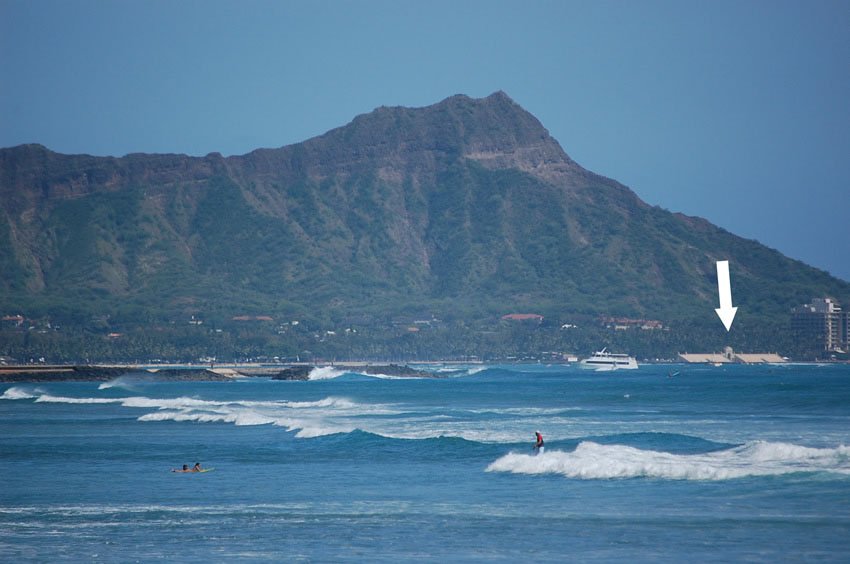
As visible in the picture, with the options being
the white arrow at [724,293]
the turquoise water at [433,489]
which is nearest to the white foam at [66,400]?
the turquoise water at [433,489]

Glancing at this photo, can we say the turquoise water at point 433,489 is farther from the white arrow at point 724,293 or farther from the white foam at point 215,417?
the white arrow at point 724,293

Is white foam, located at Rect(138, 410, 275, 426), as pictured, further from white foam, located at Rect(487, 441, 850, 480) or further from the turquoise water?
white foam, located at Rect(487, 441, 850, 480)

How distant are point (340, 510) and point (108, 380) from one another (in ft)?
476

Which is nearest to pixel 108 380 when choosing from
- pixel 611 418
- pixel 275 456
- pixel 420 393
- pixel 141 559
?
pixel 420 393

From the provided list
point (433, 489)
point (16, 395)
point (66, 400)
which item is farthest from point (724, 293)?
point (16, 395)

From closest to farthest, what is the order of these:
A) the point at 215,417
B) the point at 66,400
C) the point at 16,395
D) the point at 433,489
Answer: the point at 433,489 < the point at 215,417 < the point at 66,400 < the point at 16,395

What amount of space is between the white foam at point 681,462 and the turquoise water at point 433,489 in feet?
0.32

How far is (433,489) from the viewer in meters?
44.0

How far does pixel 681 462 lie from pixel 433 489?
990 centimetres

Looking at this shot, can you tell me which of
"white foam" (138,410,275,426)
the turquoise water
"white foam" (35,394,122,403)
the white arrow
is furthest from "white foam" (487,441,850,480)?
"white foam" (35,394,122,403)

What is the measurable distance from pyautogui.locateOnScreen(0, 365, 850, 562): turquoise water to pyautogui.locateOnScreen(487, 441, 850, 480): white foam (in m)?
0.10

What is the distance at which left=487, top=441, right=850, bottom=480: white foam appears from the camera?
146 feet

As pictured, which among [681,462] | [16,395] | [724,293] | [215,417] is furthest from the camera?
[16,395]

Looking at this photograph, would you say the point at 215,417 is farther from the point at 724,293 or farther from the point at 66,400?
the point at 724,293
